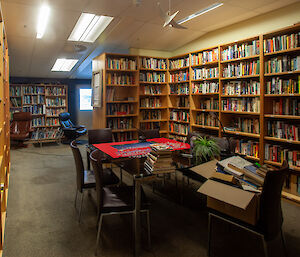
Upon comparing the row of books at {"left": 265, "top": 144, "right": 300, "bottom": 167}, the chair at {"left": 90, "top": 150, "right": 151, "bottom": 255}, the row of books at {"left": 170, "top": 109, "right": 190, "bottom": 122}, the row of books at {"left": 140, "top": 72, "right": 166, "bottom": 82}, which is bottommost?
the chair at {"left": 90, "top": 150, "right": 151, "bottom": 255}

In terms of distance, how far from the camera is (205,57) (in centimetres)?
472

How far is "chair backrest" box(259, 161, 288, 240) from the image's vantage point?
5.61 ft

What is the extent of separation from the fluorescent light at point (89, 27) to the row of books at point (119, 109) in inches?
59.0

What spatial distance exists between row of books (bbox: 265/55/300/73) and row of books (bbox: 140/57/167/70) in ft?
8.31

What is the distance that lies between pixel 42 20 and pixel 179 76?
2823 mm

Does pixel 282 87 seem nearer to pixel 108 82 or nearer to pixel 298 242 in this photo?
pixel 298 242

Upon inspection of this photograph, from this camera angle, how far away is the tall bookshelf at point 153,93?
554 cm

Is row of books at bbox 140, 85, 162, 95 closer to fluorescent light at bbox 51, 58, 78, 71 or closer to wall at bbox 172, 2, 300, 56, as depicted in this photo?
wall at bbox 172, 2, 300, 56

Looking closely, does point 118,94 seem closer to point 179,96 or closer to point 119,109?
point 119,109

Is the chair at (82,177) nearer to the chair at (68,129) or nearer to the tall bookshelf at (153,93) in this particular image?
the tall bookshelf at (153,93)

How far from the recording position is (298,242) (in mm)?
2375

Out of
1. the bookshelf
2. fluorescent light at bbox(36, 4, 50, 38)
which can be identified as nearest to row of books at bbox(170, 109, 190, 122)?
fluorescent light at bbox(36, 4, 50, 38)

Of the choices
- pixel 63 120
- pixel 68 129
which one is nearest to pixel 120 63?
pixel 68 129

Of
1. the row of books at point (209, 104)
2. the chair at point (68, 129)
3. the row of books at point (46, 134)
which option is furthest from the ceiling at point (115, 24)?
the row of books at point (46, 134)
